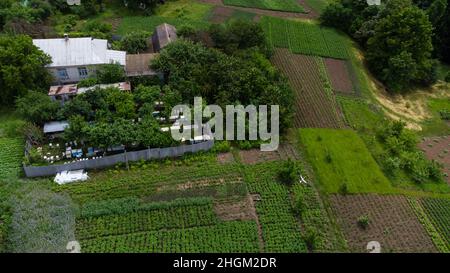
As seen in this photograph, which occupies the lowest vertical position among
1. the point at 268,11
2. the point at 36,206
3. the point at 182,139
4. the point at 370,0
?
the point at 36,206

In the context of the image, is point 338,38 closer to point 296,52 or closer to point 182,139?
point 296,52

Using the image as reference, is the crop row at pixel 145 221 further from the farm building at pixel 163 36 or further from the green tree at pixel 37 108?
the farm building at pixel 163 36

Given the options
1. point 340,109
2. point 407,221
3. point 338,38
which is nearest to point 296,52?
point 338,38

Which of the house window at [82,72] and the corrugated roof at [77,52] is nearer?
the corrugated roof at [77,52]

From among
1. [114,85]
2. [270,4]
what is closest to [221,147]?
[114,85]

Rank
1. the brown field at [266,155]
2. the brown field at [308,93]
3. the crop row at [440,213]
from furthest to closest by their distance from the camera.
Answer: the brown field at [308,93]
the brown field at [266,155]
the crop row at [440,213]

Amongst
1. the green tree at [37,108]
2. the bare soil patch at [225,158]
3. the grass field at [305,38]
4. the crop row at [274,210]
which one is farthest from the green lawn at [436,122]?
the green tree at [37,108]

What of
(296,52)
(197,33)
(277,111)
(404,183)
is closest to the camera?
(404,183)
